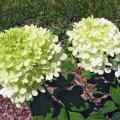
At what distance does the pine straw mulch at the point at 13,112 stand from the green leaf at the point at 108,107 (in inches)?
42.1

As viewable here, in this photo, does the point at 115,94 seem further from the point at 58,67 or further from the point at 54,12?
the point at 54,12

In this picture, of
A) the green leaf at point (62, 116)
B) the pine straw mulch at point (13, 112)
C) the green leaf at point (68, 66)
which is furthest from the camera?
the pine straw mulch at point (13, 112)

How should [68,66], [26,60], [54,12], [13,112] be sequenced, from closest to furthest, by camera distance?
[26,60], [68,66], [13,112], [54,12]

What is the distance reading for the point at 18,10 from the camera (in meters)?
4.48

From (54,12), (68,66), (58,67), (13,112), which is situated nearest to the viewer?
(58,67)

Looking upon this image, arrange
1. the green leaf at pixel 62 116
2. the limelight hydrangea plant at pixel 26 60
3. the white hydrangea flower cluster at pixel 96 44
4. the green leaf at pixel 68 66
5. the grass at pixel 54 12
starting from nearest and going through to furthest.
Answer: the limelight hydrangea plant at pixel 26 60 < the white hydrangea flower cluster at pixel 96 44 < the green leaf at pixel 62 116 < the green leaf at pixel 68 66 < the grass at pixel 54 12

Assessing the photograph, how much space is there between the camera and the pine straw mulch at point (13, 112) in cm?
345

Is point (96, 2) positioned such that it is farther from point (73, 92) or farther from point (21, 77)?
point (21, 77)

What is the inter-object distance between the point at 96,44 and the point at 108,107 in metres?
0.44

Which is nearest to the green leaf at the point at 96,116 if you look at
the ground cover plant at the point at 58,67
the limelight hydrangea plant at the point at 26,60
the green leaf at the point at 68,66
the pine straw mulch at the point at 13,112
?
the ground cover plant at the point at 58,67

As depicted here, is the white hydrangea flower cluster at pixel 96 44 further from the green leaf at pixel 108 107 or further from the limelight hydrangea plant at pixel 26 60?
the green leaf at pixel 108 107

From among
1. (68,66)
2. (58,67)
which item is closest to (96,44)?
(58,67)

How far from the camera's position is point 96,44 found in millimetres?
2162

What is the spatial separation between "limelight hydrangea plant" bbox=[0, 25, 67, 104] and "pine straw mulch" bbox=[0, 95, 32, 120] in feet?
4.32
